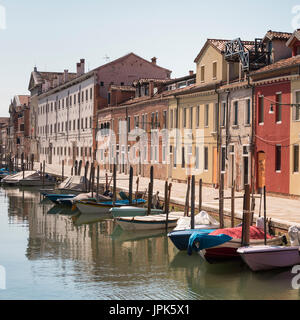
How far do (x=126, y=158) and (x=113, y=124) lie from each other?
491 centimetres

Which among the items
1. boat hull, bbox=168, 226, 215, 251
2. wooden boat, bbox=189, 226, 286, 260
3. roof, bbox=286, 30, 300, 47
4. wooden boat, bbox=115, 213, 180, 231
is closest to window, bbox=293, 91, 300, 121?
roof, bbox=286, 30, 300, 47

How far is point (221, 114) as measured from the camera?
34.7 metres

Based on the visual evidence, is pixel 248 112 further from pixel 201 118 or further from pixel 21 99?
pixel 21 99

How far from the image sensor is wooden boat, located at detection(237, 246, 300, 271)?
16859 millimetres

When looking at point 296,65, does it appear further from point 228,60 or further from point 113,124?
point 113,124

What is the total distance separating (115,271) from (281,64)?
1514 centimetres

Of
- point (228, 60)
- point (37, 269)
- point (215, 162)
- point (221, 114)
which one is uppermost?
point (228, 60)

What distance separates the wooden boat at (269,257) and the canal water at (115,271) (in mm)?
226

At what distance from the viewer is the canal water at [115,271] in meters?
15.4

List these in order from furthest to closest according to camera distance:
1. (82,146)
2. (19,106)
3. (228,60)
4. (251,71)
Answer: (19,106), (82,146), (228,60), (251,71)

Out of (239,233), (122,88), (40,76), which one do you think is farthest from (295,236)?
(40,76)

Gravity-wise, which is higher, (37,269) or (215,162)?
(215,162)

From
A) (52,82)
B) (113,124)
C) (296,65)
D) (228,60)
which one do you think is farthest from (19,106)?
(296,65)

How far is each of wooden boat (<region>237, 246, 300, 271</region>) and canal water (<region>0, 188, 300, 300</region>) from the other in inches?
8.9
